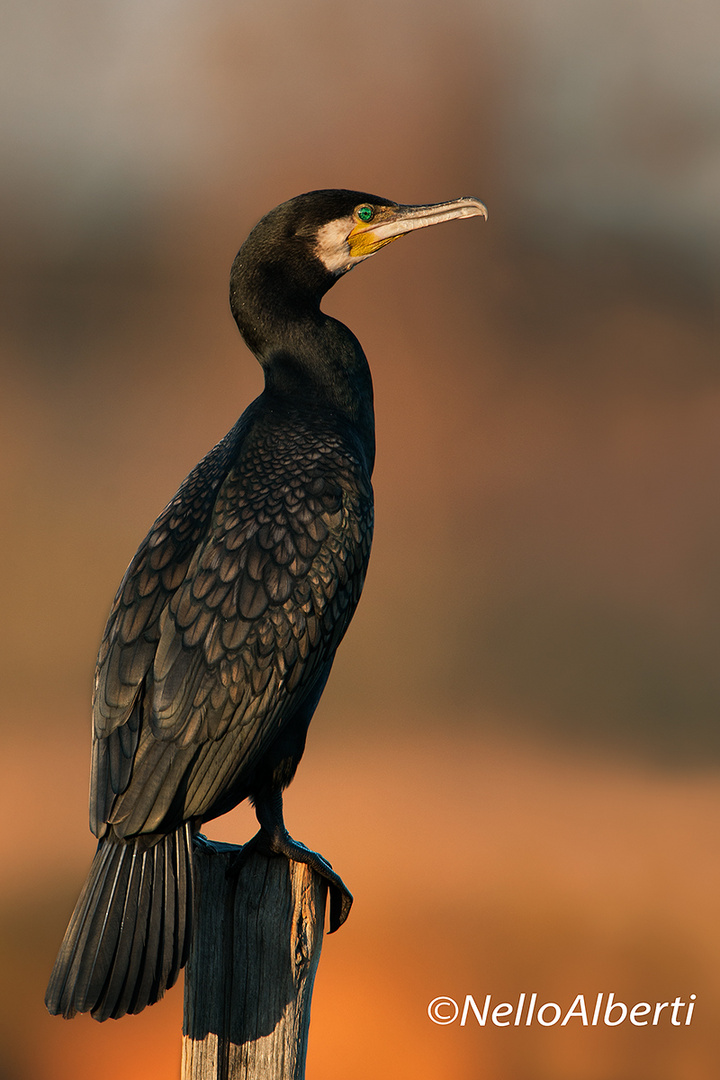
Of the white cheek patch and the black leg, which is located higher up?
the white cheek patch

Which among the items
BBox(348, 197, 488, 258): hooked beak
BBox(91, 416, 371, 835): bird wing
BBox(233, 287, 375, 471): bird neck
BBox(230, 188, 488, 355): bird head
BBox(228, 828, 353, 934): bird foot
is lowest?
BBox(228, 828, 353, 934): bird foot

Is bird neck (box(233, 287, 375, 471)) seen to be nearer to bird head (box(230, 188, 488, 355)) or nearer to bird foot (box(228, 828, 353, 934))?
bird head (box(230, 188, 488, 355))

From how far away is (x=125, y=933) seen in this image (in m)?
1.88

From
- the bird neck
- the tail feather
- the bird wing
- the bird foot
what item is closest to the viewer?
the tail feather

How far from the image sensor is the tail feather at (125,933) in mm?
1838

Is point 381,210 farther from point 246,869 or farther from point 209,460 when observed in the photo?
point 246,869

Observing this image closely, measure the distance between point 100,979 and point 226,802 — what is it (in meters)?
0.45

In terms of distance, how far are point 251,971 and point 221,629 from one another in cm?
75

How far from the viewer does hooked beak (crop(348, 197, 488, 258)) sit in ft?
8.71

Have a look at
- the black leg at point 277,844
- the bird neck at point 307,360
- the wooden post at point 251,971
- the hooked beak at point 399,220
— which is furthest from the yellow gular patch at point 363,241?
the wooden post at point 251,971

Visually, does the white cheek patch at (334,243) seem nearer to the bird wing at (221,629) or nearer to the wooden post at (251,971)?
the bird wing at (221,629)

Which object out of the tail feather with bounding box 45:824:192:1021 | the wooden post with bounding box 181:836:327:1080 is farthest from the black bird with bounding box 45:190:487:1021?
the wooden post with bounding box 181:836:327:1080

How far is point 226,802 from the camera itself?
215 centimetres

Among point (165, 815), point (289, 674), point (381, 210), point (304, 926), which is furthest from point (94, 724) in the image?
point (381, 210)
